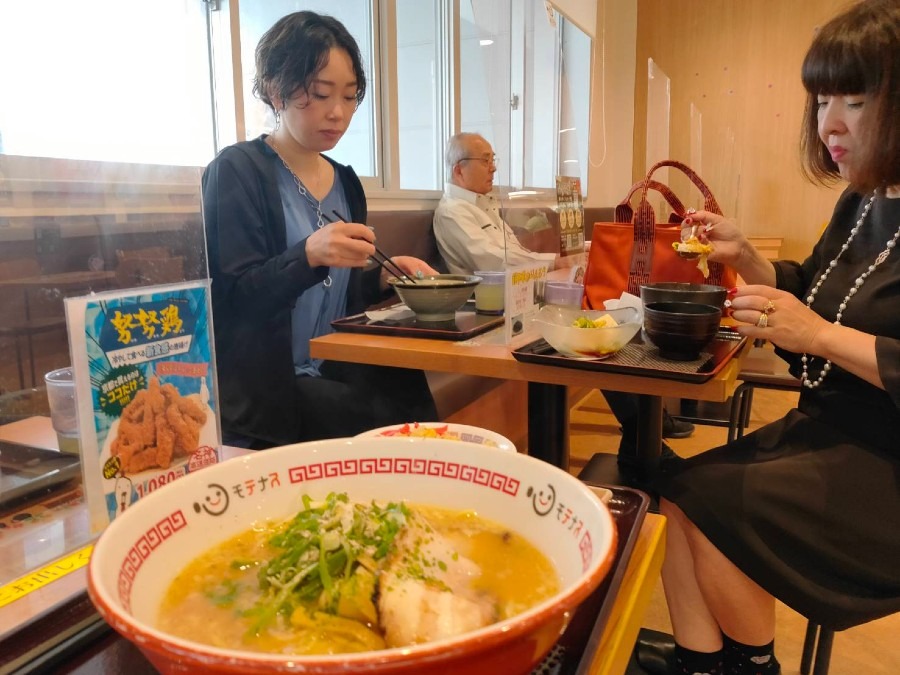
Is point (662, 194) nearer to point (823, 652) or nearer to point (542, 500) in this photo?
point (823, 652)

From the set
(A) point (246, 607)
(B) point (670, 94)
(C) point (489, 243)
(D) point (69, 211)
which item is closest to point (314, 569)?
(A) point (246, 607)

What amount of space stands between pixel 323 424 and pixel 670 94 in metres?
4.94

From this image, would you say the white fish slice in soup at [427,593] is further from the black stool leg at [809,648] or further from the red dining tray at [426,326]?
the black stool leg at [809,648]

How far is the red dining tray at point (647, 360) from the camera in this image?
1213mm

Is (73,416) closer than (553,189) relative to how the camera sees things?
Yes

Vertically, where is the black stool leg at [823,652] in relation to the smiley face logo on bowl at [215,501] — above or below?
below

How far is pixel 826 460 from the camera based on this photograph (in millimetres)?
1147

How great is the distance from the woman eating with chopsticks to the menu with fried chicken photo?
876 millimetres

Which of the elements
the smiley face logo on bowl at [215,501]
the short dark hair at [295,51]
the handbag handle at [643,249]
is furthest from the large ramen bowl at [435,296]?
the smiley face logo on bowl at [215,501]

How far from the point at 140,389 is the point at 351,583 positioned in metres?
0.30

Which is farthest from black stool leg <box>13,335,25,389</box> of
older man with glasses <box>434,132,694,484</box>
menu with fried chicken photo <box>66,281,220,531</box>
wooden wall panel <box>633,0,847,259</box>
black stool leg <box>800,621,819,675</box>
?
wooden wall panel <box>633,0,847,259</box>

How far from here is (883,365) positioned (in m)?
1.06

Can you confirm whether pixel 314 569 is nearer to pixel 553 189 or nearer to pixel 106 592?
pixel 106 592

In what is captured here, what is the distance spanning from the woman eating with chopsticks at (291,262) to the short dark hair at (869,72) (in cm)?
97
